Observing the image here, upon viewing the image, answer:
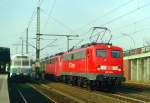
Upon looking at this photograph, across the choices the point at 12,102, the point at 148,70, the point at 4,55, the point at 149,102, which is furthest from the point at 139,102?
the point at 148,70

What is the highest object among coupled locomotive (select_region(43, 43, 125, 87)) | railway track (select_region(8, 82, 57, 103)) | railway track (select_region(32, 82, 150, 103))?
coupled locomotive (select_region(43, 43, 125, 87))

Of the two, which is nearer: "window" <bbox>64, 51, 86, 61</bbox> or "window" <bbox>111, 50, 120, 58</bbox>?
"window" <bbox>111, 50, 120, 58</bbox>

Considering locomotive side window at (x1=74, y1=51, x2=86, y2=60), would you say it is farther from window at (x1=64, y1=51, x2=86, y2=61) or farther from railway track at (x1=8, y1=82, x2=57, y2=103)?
railway track at (x1=8, y1=82, x2=57, y2=103)

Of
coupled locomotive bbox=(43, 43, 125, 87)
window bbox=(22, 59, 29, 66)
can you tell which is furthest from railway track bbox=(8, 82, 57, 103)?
window bbox=(22, 59, 29, 66)

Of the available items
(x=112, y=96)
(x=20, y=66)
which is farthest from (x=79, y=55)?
(x=20, y=66)

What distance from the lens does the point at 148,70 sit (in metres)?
54.2

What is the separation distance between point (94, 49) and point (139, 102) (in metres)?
9.45

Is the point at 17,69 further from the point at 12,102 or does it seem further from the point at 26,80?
the point at 12,102

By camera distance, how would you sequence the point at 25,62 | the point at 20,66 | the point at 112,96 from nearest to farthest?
the point at 112,96
the point at 20,66
the point at 25,62

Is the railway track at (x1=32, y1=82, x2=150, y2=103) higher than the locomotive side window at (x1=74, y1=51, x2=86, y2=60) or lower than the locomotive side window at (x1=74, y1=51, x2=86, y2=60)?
lower

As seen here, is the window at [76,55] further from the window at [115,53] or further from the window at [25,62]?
the window at [25,62]

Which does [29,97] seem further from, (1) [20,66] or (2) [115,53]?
(1) [20,66]

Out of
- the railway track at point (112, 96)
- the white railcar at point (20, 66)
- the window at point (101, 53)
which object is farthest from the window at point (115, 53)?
the white railcar at point (20, 66)

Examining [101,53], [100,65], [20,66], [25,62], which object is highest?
[101,53]
